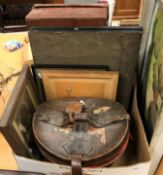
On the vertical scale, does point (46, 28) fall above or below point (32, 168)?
above

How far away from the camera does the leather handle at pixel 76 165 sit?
60 cm

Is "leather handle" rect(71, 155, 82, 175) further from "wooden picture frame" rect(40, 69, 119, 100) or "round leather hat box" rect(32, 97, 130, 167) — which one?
"wooden picture frame" rect(40, 69, 119, 100)

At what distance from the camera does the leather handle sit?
603 mm

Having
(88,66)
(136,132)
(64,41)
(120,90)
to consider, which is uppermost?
(64,41)

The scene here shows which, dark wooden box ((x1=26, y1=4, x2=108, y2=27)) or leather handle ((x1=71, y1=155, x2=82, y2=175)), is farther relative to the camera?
dark wooden box ((x1=26, y1=4, x2=108, y2=27))

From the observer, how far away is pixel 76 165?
0.60 m

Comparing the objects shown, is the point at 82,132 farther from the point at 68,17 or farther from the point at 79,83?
the point at 68,17

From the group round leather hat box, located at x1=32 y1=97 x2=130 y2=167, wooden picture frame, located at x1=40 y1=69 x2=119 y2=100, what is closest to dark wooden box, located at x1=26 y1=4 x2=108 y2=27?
wooden picture frame, located at x1=40 y1=69 x2=119 y2=100

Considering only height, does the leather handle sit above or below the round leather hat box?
below

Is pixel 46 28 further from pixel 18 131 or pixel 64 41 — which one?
pixel 18 131

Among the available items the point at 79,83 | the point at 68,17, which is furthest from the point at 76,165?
the point at 68,17

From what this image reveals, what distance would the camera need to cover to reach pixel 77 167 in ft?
1.98

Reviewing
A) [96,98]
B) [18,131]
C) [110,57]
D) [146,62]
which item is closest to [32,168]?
[18,131]

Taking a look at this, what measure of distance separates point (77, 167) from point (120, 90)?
0.36 m
